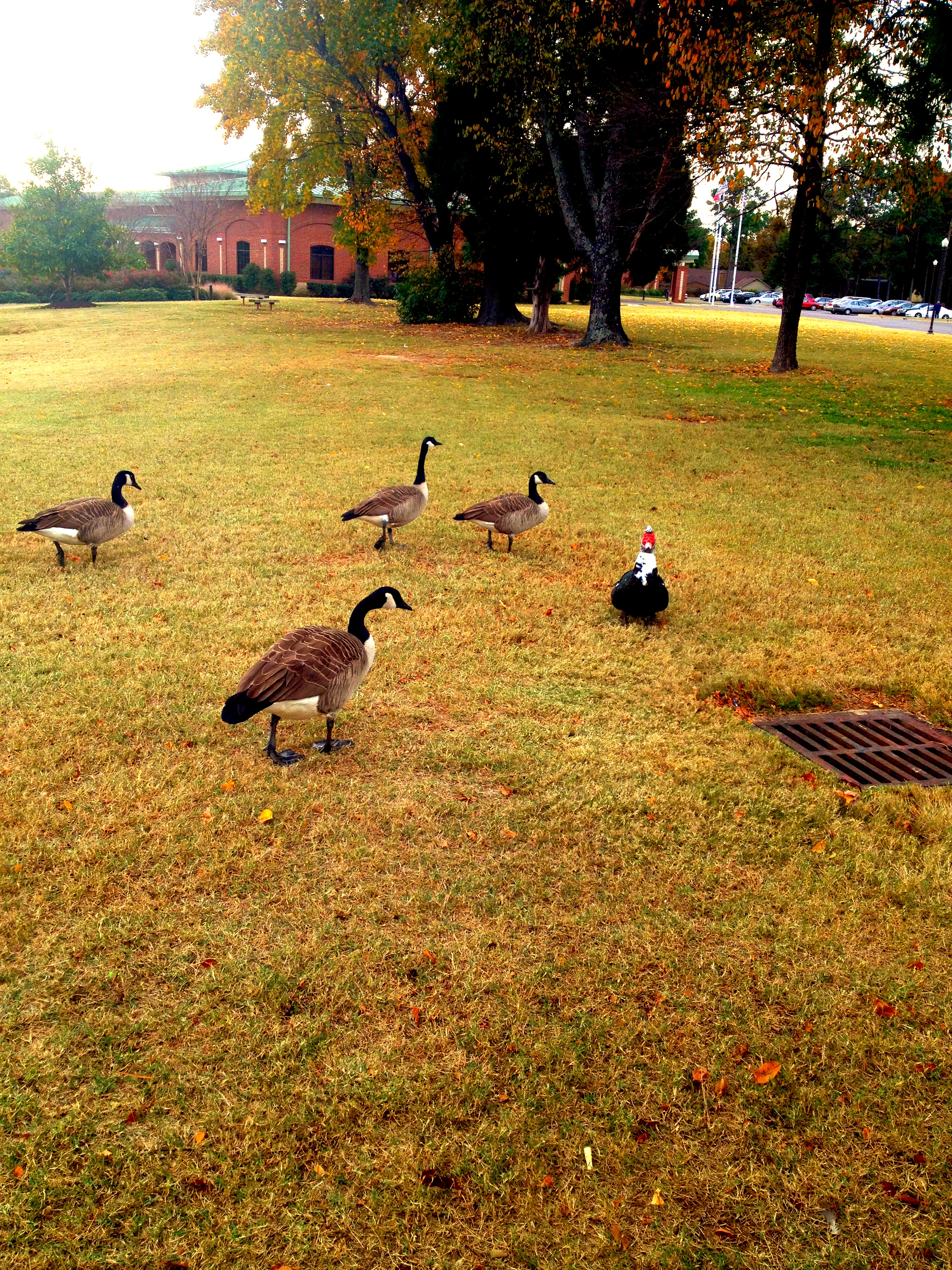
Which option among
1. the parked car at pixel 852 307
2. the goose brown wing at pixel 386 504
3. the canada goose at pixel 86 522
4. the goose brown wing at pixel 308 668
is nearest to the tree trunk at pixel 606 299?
the goose brown wing at pixel 386 504

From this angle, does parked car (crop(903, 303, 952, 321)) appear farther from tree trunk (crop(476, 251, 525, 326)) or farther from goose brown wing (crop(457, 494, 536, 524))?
goose brown wing (crop(457, 494, 536, 524))

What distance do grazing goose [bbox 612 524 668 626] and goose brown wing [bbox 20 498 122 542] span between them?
171 inches

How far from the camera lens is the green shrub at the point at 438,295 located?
3597 centimetres

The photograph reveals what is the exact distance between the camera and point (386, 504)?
808 cm

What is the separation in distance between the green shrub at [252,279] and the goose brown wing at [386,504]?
60.3 meters

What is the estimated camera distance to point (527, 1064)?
3203 millimetres

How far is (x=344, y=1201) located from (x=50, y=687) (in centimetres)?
411

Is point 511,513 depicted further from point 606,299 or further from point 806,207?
point 606,299

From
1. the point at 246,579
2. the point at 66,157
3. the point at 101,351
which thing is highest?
the point at 66,157

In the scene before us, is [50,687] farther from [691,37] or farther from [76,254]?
[76,254]

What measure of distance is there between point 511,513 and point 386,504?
117 centimetres

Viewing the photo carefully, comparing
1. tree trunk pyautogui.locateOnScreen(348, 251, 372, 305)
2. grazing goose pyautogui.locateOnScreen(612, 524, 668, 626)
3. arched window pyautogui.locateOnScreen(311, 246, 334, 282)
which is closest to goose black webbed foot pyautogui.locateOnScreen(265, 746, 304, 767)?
grazing goose pyautogui.locateOnScreen(612, 524, 668, 626)

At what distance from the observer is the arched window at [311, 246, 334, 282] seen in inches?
2692

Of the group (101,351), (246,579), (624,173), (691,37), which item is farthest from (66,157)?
(246,579)
